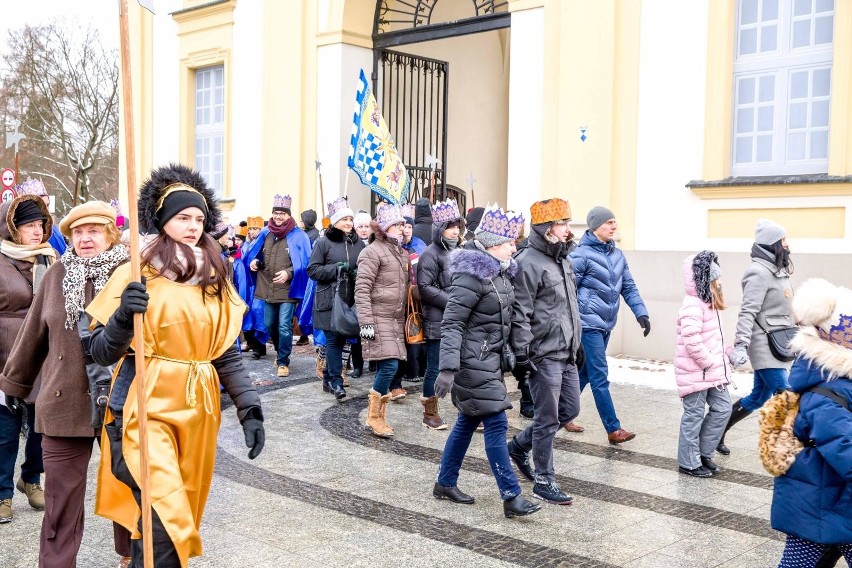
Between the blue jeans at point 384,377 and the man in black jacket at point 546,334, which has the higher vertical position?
the man in black jacket at point 546,334

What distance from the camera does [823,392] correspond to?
3398 millimetres

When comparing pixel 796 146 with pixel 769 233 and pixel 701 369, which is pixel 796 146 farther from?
pixel 701 369

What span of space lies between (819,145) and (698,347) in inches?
196

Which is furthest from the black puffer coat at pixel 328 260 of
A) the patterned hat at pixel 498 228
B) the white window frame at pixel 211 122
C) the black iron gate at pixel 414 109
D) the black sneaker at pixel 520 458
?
the white window frame at pixel 211 122

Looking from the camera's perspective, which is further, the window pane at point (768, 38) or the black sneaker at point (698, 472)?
the window pane at point (768, 38)

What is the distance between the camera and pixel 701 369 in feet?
20.2

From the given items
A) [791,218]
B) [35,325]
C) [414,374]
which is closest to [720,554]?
[35,325]

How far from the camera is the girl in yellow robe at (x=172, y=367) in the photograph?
3303mm

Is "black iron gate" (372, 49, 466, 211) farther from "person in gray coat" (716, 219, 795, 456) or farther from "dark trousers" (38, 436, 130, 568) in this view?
"dark trousers" (38, 436, 130, 568)

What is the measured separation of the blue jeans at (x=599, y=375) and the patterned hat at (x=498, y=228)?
1.88m

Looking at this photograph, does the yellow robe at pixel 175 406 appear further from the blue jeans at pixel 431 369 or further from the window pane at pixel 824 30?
the window pane at pixel 824 30

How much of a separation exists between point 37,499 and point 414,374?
489 cm

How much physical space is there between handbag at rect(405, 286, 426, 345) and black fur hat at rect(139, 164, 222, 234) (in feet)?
13.9

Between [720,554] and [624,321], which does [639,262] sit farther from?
[720,554]
